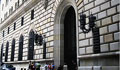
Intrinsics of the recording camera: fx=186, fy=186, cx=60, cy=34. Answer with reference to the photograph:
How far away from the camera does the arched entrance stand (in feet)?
62.8

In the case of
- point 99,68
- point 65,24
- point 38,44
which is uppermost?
point 65,24

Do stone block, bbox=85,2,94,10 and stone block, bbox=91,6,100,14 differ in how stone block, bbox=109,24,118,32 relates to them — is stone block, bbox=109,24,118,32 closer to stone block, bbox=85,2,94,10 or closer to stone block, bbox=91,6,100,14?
stone block, bbox=91,6,100,14

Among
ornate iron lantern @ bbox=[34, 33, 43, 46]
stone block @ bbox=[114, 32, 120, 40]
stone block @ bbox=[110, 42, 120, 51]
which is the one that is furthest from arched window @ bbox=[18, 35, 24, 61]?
stone block @ bbox=[114, 32, 120, 40]

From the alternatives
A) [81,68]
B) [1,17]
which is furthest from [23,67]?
[1,17]

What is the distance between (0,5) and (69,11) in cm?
3749

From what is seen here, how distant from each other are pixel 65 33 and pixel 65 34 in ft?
0.36

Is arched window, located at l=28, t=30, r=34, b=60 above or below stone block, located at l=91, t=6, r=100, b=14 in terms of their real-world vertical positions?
below

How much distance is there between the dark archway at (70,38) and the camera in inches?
747

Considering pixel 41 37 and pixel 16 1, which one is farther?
pixel 16 1

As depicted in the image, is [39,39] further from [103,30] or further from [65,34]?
[103,30]

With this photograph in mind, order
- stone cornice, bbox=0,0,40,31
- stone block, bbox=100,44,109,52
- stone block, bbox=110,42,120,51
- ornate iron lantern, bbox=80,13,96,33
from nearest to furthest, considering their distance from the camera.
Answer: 1. stone block, bbox=110,42,120,51
2. stone block, bbox=100,44,109,52
3. ornate iron lantern, bbox=80,13,96,33
4. stone cornice, bbox=0,0,40,31

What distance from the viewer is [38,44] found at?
21844mm

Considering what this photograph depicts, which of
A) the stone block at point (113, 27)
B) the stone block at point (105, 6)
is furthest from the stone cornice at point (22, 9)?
the stone block at point (113, 27)

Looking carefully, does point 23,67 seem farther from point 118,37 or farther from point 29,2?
point 118,37
